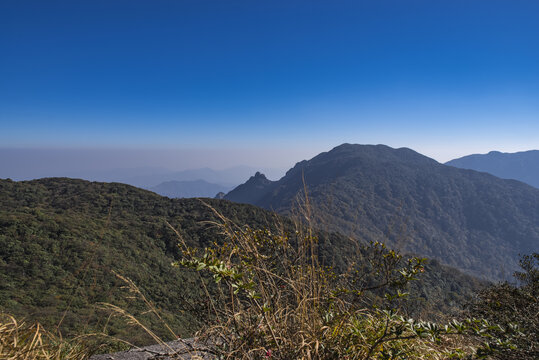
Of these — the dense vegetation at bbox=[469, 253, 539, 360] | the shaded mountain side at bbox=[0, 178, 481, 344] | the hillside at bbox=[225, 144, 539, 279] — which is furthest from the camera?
the hillside at bbox=[225, 144, 539, 279]

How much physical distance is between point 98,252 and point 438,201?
146251mm

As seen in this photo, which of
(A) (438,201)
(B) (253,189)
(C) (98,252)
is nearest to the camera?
(C) (98,252)

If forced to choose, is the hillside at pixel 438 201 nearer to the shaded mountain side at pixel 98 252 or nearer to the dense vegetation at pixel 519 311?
the shaded mountain side at pixel 98 252

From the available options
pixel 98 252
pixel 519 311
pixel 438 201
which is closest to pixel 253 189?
pixel 438 201

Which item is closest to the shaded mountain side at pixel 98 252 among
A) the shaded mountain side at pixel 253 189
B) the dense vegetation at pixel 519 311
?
the dense vegetation at pixel 519 311

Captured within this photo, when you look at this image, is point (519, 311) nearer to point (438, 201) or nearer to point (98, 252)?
point (98, 252)

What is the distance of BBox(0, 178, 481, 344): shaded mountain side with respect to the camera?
31.0ft

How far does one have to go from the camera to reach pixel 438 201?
12912 centimetres

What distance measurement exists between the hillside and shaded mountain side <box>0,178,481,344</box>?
188 ft

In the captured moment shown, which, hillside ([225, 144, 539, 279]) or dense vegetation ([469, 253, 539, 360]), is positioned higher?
dense vegetation ([469, 253, 539, 360])

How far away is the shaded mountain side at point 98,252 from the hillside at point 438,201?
2260 inches

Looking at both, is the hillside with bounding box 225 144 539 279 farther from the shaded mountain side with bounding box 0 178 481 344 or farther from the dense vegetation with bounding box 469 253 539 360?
the dense vegetation with bounding box 469 253 539 360

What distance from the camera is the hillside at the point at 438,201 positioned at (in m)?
92.8

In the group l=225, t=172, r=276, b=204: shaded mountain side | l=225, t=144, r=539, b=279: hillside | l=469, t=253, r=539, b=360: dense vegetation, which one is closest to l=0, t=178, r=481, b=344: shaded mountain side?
l=469, t=253, r=539, b=360: dense vegetation
